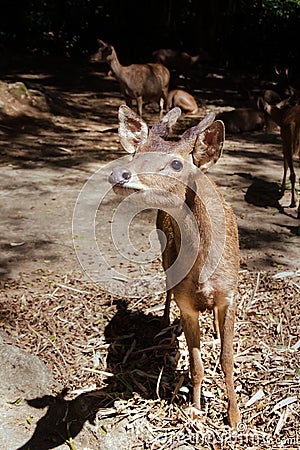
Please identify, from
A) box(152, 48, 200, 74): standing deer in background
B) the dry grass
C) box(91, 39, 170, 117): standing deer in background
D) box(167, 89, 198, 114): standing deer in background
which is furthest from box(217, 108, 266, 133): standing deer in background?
the dry grass

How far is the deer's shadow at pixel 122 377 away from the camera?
355cm

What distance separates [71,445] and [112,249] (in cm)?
253

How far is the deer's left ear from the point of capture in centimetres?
282

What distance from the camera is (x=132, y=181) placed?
2.74 metres

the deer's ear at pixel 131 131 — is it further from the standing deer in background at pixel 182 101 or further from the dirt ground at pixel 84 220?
the standing deer in background at pixel 182 101

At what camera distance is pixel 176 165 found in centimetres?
290

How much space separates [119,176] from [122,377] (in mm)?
1813

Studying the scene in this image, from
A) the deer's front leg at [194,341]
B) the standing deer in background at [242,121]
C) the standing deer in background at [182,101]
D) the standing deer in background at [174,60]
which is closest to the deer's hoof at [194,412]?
the deer's front leg at [194,341]

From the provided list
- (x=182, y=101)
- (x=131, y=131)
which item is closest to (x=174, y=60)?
(x=182, y=101)

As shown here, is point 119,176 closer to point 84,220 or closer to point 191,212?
point 191,212

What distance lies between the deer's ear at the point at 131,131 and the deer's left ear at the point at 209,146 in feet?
1.01

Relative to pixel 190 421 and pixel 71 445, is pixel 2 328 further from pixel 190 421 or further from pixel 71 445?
pixel 190 421

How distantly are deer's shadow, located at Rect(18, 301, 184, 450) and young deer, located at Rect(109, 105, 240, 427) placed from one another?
476mm

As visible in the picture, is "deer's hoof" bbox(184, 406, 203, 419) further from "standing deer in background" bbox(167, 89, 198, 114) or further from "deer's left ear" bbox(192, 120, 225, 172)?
"standing deer in background" bbox(167, 89, 198, 114)
